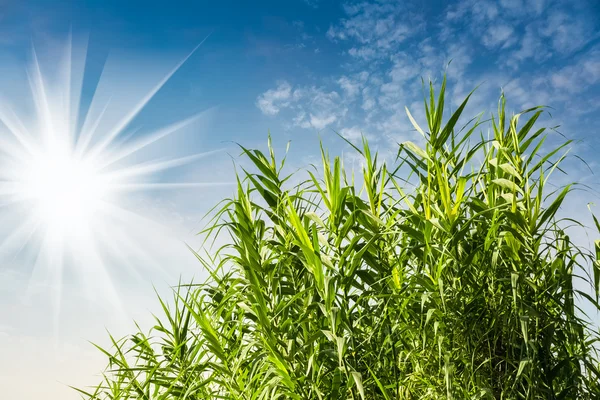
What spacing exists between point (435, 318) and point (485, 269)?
0.94 ft

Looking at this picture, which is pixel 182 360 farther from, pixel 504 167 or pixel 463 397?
pixel 504 167

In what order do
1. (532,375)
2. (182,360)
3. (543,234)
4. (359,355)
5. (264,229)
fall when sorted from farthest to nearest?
(182,360)
(264,229)
(359,355)
(543,234)
(532,375)

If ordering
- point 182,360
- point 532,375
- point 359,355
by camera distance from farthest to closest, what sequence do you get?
1. point 182,360
2. point 359,355
3. point 532,375

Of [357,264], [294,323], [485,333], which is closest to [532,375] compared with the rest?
[485,333]

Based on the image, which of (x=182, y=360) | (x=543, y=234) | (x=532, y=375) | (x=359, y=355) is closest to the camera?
(x=532, y=375)

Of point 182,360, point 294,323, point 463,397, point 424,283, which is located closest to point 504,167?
point 424,283

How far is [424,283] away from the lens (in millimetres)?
2117

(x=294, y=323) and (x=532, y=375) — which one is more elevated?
(x=294, y=323)

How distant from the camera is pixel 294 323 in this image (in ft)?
7.48

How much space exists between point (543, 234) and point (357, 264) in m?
0.76

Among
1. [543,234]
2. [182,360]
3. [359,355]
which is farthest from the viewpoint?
[182,360]

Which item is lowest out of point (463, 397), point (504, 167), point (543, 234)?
point (463, 397)

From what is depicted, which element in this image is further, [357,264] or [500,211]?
[357,264]

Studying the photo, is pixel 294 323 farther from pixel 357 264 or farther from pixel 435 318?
pixel 435 318
